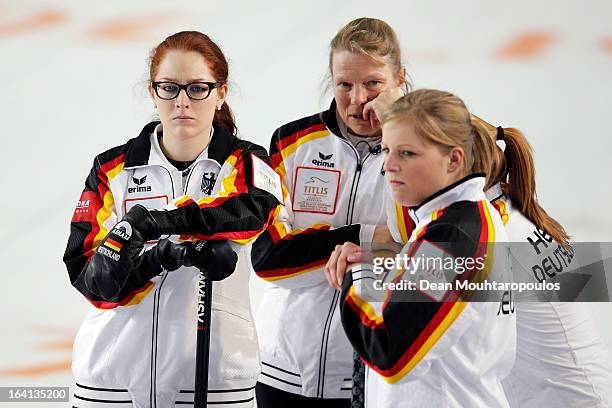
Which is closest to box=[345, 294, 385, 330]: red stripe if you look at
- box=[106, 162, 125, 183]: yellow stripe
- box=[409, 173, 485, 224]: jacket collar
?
box=[409, 173, 485, 224]: jacket collar

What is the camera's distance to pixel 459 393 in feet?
4.62

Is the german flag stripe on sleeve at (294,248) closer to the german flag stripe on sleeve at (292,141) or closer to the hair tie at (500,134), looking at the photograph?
the german flag stripe on sleeve at (292,141)

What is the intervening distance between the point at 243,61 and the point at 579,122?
56.4 inches

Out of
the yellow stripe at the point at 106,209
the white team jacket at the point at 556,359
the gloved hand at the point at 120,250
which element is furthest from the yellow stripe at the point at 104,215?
the white team jacket at the point at 556,359

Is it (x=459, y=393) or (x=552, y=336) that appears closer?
(x=459, y=393)

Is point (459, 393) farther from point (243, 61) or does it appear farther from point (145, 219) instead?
point (243, 61)

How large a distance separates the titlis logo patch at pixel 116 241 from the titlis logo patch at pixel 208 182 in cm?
23

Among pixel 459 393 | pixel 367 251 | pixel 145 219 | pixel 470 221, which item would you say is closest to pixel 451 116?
→ pixel 470 221

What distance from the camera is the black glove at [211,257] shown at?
1.62 meters

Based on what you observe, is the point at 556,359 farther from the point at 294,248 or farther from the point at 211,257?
the point at 211,257

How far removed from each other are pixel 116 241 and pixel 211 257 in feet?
0.56

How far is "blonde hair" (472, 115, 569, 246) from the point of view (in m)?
1.73

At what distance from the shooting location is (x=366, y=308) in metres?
1.41

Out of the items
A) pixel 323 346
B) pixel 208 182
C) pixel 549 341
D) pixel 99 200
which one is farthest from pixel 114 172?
pixel 549 341
